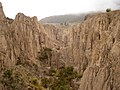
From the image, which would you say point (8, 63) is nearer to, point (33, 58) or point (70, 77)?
point (70, 77)

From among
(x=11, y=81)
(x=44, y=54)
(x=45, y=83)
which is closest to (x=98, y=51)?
(x=11, y=81)

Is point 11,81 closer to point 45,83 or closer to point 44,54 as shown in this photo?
point 45,83

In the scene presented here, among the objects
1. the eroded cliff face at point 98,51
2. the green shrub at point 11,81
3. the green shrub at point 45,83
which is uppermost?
the eroded cliff face at point 98,51

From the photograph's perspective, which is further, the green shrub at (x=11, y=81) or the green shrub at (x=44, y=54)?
the green shrub at (x=44, y=54)

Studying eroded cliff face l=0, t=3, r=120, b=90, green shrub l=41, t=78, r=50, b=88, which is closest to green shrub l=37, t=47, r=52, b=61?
eroded cliff face l=0, t=3, r=120, b=90

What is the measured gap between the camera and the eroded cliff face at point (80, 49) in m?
59.2

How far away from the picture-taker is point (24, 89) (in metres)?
75.8

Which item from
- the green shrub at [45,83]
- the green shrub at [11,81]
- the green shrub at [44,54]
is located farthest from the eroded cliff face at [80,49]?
the green shrub at [45,83]

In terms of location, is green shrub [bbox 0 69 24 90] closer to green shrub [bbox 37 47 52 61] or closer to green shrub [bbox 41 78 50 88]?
green shrub [bbox 41 78 50 88]

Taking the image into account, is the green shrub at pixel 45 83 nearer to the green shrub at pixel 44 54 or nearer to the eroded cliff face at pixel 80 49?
the eroded cliff face at pixel 80 49

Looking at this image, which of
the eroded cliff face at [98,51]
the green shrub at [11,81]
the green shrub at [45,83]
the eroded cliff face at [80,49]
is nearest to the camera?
the eroded cliff face at [98,51]

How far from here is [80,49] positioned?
3937 inches

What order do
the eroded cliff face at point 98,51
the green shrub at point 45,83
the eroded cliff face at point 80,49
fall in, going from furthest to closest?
the green shrub at point 45,83, the eroded cliff face at point 80,49, the eroded cliff face at point 98,51

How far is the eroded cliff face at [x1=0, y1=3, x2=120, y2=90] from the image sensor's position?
5922 cm
